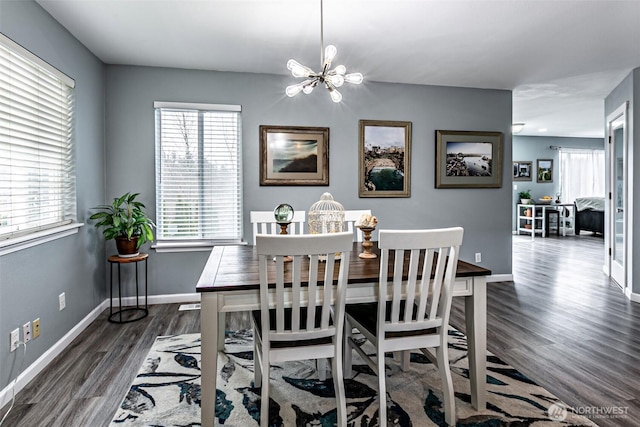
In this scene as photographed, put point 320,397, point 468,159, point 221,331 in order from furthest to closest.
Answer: point 468,159
point 221,331
point 320,397

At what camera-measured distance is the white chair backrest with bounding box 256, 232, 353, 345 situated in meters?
1.58

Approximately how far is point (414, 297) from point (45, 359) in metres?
2.44

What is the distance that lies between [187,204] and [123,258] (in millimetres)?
826

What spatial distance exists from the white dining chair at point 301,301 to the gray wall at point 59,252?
151 centimetres

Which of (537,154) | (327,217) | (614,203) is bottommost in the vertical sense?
(327,217)

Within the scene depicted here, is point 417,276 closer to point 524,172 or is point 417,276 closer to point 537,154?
point 524,172

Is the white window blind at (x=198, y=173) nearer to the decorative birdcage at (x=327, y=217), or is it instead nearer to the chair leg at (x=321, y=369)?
the decorative birdcage at (x=327, y=217)

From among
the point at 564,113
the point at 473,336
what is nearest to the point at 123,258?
the point at 473,336

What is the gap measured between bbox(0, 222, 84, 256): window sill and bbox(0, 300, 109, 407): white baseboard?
24.3 inches

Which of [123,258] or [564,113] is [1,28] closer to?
[123,258]

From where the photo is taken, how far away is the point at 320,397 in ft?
6.95

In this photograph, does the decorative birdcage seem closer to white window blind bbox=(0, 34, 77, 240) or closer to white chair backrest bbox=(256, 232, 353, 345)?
white chair backrest bbox=(256, 232, 353, 345)

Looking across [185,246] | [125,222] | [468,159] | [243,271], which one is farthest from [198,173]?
[468,159]

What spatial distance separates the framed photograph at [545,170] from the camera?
31.0 ft
